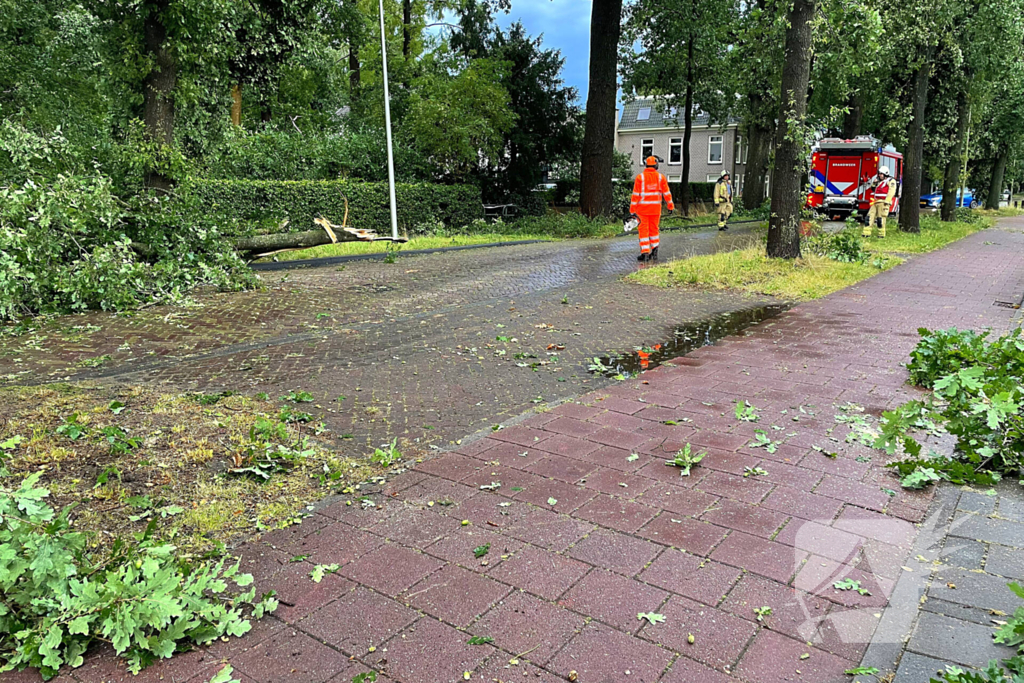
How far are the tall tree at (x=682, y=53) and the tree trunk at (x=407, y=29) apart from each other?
857 centimetres

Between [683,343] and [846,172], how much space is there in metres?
24.8

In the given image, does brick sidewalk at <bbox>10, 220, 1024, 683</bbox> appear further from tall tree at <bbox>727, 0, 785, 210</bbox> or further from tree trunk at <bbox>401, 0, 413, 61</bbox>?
tree trunk at <bbox>401, 0, 413, 61</bbox>

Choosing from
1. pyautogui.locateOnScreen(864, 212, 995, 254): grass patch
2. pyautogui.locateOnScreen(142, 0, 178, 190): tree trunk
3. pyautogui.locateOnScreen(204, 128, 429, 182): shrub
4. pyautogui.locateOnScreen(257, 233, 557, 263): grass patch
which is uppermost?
pyautogui.locateOnScreen(142, 0, 178, 190): tree trunk

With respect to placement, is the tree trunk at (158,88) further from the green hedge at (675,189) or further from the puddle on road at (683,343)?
the green hedge at (675,189)

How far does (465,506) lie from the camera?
3627 mm

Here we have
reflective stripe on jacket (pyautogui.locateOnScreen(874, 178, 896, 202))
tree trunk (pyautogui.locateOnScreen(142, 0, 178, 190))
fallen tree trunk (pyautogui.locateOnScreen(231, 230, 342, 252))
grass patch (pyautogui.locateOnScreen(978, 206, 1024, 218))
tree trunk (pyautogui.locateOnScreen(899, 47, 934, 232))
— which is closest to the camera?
fallen tree trunk (pyautogui.locateOnScreen(231, 230, 342, 252))

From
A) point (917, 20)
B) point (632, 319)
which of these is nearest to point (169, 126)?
point (632, 319)

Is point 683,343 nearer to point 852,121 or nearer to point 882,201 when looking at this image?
point 882,201

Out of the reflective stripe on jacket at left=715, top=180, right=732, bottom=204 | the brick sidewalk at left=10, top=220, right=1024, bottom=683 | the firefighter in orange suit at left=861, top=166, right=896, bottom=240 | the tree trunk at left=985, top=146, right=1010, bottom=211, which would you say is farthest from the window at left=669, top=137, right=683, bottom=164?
the brick sidewalk at left=10, top=220, right=1024, bottom=683

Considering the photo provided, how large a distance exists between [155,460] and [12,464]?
685 millimetres

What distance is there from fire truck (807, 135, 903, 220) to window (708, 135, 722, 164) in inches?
959

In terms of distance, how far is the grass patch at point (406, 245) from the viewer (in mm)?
15875

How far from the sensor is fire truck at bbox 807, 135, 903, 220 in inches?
1105

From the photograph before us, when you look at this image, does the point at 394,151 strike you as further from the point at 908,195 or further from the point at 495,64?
the point at 908,195
